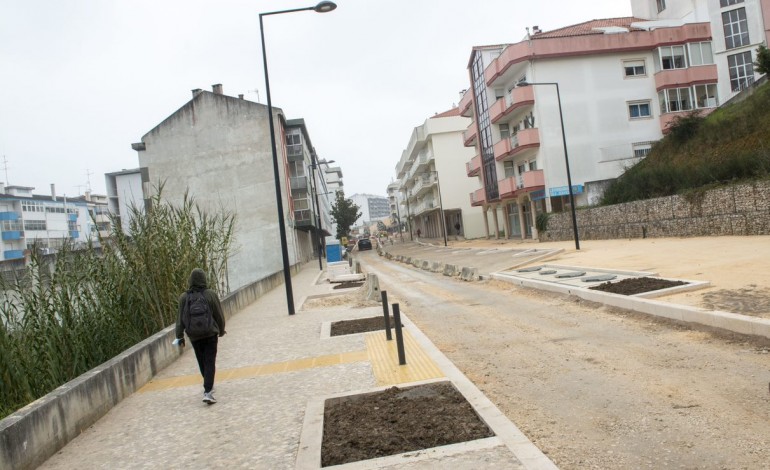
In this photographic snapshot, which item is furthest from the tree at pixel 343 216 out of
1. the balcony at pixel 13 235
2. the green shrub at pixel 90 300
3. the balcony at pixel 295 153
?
the green shrub at pixel 90 300

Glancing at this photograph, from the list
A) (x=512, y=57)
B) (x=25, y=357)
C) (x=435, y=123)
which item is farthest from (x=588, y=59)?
(x=25, y=357)

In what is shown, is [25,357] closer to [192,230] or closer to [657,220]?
[192,230]

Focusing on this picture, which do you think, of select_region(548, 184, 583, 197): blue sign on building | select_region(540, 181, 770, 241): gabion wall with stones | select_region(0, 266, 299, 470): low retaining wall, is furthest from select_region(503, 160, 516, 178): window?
select_region(0, 266, 299, 470): low retaining wall

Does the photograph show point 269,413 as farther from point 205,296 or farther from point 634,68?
point 634,68

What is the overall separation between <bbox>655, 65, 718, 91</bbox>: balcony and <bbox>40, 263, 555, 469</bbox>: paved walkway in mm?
34300

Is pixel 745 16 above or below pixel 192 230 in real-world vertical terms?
above

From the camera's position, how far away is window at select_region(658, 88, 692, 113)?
37.0 m

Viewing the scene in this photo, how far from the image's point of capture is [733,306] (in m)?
8.34

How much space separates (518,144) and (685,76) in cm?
1168

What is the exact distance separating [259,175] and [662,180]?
2532cm

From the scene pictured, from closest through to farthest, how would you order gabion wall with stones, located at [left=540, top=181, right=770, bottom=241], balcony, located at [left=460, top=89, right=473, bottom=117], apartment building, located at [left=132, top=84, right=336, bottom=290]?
gabion wall with stones, located at [left=540, top=181, right=770, bottom=241] < apartment building, located at [left=132, top=84, right=336, bottom=290] < balcony, located at [left=460, top=89, right=473, bottom=117]

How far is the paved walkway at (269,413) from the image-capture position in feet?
13.6

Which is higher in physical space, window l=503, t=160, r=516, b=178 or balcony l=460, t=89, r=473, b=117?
balcony l=460, t=89, r=473, b=117

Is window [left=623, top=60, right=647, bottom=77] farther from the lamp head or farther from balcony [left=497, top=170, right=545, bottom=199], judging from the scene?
the lamp head
